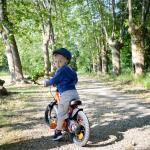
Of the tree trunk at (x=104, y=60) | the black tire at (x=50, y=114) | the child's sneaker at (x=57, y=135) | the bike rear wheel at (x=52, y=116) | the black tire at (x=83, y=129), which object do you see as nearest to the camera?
the black tire at (x=83, y=129)

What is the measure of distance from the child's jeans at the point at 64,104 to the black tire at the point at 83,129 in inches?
13.5

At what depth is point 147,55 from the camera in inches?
1790

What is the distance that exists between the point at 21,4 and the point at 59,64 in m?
14.6

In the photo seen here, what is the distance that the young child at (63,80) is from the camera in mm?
7848

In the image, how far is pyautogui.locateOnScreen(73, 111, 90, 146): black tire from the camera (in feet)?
24.5

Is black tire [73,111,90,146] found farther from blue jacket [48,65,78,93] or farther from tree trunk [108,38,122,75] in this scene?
tree trunk [108,38,122,75]

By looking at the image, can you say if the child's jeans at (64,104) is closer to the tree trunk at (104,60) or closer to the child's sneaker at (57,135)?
the child's sneaker at (57,135)

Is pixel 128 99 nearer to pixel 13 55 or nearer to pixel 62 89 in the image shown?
pixel 62 89

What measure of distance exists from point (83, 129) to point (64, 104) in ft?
2.14

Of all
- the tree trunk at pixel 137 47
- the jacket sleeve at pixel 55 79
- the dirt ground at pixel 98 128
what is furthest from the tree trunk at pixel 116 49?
the jacket sleeve at pixel 55 79

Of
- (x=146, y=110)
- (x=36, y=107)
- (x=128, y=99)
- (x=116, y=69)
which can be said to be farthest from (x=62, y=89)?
(x=116, y=69)

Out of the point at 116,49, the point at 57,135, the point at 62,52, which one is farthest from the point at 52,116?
the point at 116,49

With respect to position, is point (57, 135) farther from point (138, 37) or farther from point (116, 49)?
point (116, 49)

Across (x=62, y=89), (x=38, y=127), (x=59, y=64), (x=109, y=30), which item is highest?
(x=109, y=30)
